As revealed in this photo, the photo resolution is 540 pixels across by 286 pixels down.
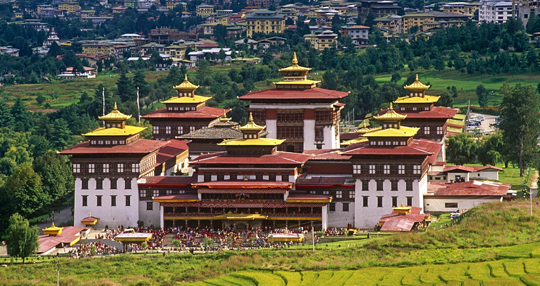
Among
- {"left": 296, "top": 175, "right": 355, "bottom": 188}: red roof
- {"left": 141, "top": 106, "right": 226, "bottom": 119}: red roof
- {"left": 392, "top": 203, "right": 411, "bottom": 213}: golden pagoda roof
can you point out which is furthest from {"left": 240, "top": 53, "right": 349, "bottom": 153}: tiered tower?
{"left": 392, "top": 203, "right": 411, "bottom": 213}: golden pagoda roof

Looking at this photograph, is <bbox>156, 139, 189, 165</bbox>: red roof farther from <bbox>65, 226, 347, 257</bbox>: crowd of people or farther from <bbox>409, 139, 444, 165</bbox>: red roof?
<bbox>409, 139, 444, 165</bbox>: red roof

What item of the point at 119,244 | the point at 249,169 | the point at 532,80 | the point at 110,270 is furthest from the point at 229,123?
the point at 532,80

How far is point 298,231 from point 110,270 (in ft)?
53.8

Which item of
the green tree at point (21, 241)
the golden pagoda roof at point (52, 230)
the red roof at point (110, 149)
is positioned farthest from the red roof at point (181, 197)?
the green tree at point (21, 241)

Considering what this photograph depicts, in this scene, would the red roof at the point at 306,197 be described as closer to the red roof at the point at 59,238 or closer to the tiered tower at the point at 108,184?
the tiered tower at the point at 108,184

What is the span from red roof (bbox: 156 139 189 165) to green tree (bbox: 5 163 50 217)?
1066 centimetres

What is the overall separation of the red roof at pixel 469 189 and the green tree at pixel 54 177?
32382 millimetres

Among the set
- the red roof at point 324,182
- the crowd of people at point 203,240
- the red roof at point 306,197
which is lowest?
the crowd of people at point 203,240

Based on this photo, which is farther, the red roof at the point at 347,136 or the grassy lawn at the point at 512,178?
the red roof at the point at 347,136

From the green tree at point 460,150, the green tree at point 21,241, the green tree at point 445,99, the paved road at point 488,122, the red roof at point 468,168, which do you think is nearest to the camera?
the green tree at point 21,241

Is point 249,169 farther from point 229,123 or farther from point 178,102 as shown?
point 178,102

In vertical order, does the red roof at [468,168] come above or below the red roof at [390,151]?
below

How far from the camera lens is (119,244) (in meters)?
89.0

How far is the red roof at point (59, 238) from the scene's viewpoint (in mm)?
87319
